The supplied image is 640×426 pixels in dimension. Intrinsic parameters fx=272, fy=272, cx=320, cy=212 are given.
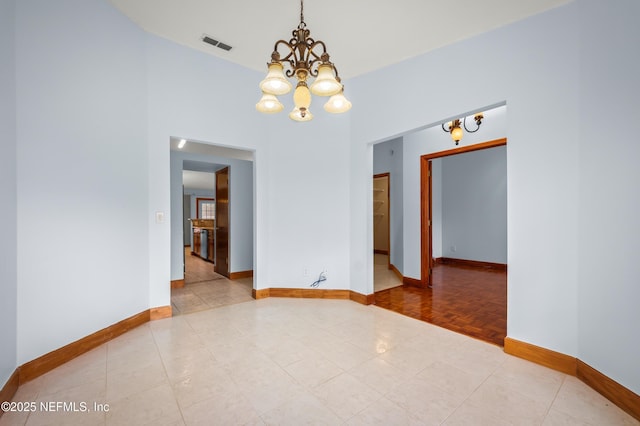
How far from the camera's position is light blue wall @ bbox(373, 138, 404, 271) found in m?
5.40

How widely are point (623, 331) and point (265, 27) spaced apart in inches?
154

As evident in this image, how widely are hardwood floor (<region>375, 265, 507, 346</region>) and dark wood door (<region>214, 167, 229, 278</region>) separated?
310cm

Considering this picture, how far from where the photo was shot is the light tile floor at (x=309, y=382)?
163cm

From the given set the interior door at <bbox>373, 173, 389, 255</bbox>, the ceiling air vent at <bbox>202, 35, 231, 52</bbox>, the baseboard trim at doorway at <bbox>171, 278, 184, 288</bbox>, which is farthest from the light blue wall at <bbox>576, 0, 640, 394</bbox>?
the interior door at <bbox>373, 173, 389, 255</bbox>

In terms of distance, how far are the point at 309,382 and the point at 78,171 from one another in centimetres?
261

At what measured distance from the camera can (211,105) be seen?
3.53m

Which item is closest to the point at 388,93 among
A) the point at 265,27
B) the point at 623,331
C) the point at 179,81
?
the point at 265,27

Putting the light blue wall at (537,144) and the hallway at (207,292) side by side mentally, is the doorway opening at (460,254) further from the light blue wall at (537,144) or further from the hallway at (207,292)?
the hallway at (207,292)

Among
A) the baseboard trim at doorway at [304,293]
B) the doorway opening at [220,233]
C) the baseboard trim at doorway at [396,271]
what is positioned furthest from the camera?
the baseboard trim at doorway at [396,271]

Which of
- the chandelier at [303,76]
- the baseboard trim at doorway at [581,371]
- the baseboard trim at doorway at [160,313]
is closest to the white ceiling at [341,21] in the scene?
the chandelier at [303,76]

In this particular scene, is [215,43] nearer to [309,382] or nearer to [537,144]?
[537,144]

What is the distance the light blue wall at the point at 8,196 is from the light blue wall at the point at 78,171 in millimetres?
59

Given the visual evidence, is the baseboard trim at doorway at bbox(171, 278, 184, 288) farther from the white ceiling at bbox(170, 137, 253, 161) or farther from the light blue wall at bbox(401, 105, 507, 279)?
the light blue wall at bbox(401, 105, 507, 279)

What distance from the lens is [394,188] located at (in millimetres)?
5762
